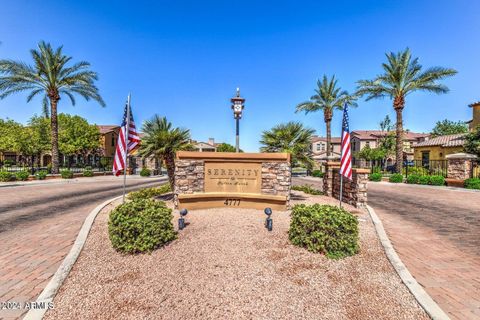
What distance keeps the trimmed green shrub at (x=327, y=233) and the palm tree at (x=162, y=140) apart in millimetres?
6565

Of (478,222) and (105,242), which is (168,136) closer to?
(105,242)

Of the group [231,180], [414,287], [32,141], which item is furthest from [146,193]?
[32,141]

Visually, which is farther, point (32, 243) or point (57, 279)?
point (32, 243)

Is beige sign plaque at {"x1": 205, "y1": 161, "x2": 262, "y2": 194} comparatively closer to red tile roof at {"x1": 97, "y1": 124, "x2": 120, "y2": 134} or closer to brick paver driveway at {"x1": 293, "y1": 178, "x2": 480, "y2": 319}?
brick paver driveway at {"x1": 293, "y1": 178, "x2": 480, "y2": 319}

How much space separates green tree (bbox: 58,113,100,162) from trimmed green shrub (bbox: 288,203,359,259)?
42071 mm

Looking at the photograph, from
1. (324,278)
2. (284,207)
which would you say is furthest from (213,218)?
(324,278)

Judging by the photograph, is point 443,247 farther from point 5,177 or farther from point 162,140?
point 5,177

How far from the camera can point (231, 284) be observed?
4.11 metres

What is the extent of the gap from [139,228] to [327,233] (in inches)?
171

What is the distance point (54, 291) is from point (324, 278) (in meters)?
4.82

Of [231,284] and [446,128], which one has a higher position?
[446,128]

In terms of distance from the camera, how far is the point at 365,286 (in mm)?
4199

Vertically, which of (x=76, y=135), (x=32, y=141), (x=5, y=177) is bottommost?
(x=5, y=177)

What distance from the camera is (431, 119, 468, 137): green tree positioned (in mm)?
56641
